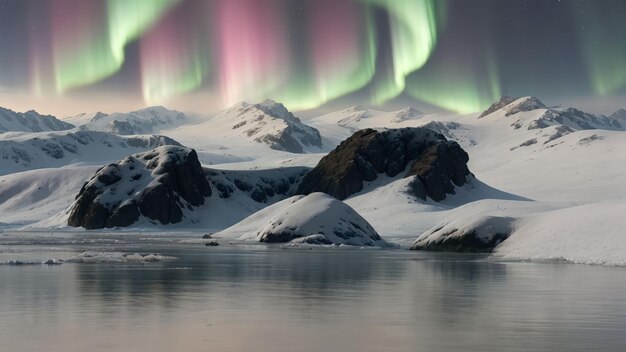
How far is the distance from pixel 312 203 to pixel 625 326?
258ft

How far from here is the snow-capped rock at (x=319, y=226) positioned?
99312 mm

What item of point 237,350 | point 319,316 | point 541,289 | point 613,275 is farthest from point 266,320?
point 613,275

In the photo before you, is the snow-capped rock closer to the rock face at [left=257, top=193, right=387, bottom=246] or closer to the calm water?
the rock face at [left=257, top=193, right=387, bottom=246]

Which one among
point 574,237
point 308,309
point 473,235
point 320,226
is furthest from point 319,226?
point 308,309

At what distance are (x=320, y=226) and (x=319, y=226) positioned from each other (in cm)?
11

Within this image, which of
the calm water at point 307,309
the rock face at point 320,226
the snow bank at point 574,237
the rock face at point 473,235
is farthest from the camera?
the rock face at point 320,226

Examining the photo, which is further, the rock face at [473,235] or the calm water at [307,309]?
the rock face at [473,235]

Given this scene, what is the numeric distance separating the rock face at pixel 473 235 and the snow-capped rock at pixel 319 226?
16.1 m

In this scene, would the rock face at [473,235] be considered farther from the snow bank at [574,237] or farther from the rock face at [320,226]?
the rock face at [320,226]

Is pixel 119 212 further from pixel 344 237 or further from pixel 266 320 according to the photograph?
pixel 266 320

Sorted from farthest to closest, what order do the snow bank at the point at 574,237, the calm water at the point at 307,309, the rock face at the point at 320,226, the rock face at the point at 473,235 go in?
the rock face at the point at 320,226, the rock face at the point at 473,235, the snow bank at the point at 574,237, the calm water at the point at 307,309

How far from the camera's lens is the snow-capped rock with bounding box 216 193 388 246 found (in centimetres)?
9931

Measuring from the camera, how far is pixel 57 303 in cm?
3228

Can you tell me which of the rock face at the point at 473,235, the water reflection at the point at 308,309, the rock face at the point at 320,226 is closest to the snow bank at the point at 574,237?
the rock face at the point at 473,235
